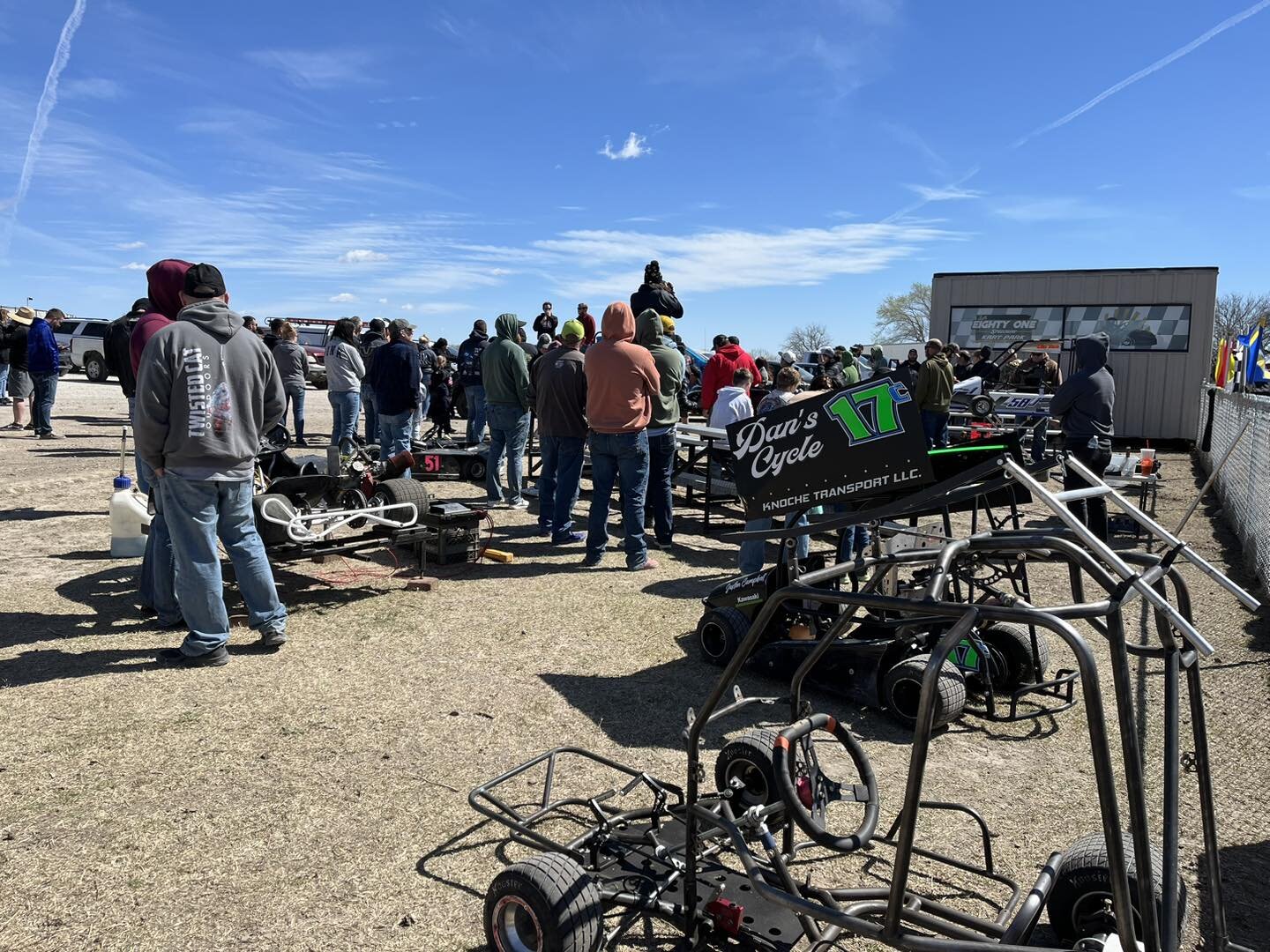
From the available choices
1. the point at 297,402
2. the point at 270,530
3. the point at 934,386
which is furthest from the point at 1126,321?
the point at 270,530

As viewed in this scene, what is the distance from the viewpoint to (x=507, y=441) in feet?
32.0

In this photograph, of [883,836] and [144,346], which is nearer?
[883,836]

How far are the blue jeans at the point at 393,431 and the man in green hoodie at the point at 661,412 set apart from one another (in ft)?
10.9

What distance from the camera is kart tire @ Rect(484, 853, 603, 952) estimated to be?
2.50 metres

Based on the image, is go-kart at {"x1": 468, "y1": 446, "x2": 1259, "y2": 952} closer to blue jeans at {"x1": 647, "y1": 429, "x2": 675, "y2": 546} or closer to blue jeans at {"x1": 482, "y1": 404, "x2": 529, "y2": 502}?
blue jeans at {"x1": 647, "y1": 429, "x2": 675, "y2": 546}

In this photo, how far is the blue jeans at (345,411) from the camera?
1167 centimetres

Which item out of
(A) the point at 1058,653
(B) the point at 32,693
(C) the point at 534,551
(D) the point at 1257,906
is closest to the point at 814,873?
(D) the point at 1257,906

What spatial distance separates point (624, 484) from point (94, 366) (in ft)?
81.5

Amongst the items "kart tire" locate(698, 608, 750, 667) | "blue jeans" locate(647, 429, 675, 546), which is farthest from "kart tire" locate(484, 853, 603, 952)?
"blue jeans" locate(647, 429, 675, 546)

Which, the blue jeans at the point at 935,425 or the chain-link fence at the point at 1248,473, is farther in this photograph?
the blue jeans at the point at 935,425

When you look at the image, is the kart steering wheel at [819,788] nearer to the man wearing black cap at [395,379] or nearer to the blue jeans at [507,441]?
the blue jeans at [507,441]

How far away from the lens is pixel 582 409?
27.5 ft

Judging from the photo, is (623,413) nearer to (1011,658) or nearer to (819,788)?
(1011,658)

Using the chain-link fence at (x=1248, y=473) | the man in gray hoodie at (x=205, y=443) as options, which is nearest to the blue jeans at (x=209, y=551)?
the man in gray hoodie at (x=205, y=443)
